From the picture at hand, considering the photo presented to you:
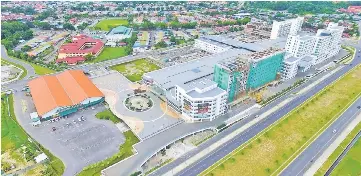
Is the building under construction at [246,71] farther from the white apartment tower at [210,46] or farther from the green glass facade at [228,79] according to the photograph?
the white apartment tower at [210,46]

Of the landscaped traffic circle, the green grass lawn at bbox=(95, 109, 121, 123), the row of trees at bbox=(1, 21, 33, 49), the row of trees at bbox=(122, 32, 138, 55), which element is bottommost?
the green grass lawn at bbox=(95, 109, 121, 123)

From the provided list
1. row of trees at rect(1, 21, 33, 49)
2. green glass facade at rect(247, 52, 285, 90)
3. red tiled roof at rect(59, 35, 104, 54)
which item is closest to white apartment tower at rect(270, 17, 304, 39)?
green glass facade at rect(247, 52, 285, 90)

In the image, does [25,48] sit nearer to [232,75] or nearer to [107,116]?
[107,116]

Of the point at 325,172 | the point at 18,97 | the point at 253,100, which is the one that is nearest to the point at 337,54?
the point at 253,100

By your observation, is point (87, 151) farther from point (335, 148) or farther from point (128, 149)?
point (335, 148)

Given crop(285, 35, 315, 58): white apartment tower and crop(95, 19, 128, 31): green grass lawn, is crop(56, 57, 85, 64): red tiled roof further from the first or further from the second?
crop(285, 35, 315, 58): white apartment tower

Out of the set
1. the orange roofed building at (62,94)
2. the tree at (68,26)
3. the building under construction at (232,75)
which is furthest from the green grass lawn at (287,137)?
the tree at (68,26)

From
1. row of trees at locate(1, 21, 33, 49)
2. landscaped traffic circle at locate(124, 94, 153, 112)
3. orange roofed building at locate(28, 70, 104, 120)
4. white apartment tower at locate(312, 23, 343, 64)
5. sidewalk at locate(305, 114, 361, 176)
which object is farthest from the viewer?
row of trees at locate(1, 21, 33, 49)
